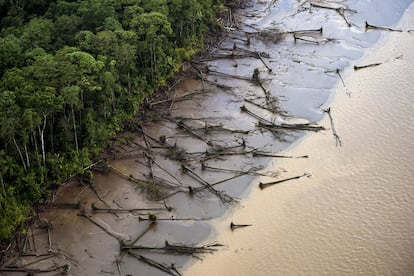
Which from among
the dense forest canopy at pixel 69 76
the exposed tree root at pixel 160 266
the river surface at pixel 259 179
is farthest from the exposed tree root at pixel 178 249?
the dense forest canopy at pixel 69 76

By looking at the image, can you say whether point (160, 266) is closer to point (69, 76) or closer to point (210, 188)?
point (210, 188)

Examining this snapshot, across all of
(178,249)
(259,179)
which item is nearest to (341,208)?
(259,179)

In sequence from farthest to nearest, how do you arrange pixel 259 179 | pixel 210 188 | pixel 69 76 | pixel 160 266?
pixel 259 179 → pixel 210 188 → pixel 69 76 → pixel 160 266

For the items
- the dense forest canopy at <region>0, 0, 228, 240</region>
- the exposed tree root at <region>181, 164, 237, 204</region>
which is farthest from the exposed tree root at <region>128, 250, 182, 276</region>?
the dense forest canopy at <region>0, 0, 228, 240</region>

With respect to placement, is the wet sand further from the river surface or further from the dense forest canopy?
the dense forest canopy

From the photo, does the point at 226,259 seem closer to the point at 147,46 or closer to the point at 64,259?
the point at 64,259

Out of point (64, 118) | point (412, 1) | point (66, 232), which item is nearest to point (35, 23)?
point (64, 118)
